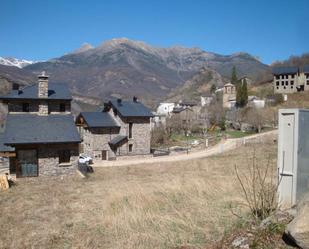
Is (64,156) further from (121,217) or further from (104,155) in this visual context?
(121,217)

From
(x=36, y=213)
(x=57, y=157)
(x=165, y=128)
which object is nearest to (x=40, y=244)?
(x=36, y=213)

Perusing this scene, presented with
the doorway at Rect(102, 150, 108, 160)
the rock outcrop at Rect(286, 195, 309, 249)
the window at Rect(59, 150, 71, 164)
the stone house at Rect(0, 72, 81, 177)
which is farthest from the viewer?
the doorway at Rect(102, 150, 108, 160)

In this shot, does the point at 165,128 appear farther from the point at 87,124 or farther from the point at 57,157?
the point at 57,157

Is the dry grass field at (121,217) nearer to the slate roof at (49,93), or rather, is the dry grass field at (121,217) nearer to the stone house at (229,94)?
the slate roof at (49,93)

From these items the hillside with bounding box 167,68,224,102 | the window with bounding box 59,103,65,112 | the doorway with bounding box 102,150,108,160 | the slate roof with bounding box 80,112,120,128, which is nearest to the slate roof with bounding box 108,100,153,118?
the slate roof with bounding box 80,112,120,128

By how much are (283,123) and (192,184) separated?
8.39 meters

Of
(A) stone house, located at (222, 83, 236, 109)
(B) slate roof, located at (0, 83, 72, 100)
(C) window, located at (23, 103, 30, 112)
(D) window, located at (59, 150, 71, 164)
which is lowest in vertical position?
(D) window, located at (59, 150, 71, 164)

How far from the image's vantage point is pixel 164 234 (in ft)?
32.9

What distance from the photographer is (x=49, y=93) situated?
28.8 meters

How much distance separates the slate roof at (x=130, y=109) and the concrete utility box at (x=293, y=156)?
31.2m

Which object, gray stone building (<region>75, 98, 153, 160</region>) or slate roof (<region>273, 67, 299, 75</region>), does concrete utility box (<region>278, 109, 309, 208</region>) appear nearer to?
gray stone building (<region>75, 98, 153, 160</region>)

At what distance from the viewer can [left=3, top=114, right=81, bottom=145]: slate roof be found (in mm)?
24828

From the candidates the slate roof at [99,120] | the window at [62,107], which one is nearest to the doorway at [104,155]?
the slate roof at [99,120]

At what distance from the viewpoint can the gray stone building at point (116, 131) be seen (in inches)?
1571
